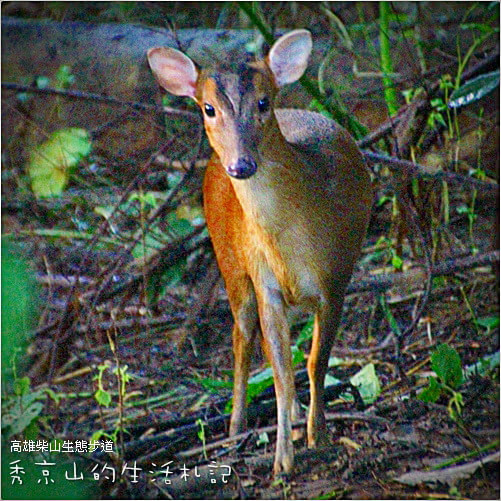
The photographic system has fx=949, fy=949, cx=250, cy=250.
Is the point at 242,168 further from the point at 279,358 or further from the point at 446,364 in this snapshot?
the point at 446,364

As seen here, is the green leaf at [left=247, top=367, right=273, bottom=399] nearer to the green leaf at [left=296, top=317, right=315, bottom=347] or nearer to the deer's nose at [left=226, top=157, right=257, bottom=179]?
the green leaf at [left=296, top=317, right=315, bottom=347]

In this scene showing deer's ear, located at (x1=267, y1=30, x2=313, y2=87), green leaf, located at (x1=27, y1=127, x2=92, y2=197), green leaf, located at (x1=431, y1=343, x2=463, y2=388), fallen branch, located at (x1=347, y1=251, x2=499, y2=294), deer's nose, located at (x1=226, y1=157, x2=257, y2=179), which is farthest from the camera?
green leaf, located at (x1=27, y1=127, x2=92, y2=197)

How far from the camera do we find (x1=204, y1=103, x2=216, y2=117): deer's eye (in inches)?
117

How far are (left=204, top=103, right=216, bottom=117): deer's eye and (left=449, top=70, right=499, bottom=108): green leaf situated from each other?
1.39 metres

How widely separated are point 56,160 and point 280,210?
174 cm

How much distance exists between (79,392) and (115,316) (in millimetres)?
414

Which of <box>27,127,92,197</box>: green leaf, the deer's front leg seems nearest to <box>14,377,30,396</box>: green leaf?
the deer's front leg

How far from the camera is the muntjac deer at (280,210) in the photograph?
296 centimetres

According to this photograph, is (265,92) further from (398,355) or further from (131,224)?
(131,224)

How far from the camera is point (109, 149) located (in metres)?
5.02

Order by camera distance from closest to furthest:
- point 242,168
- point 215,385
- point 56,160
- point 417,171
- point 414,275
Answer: point 242,168 → point 215,385 → point 417,171 → point 414,275 → point 56,160

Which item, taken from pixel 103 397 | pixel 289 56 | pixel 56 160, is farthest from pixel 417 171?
pixel 56 160

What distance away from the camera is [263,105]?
2959mm

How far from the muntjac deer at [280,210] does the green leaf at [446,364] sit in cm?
41
